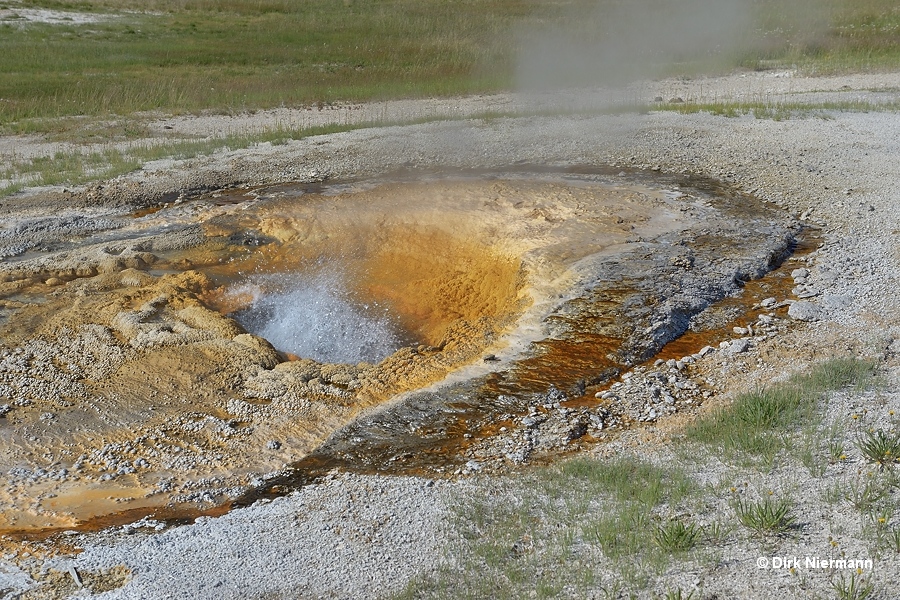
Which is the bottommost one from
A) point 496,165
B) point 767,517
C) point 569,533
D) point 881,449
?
point 569,533

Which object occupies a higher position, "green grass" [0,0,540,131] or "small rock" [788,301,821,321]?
"green grass" [0,0,540,131]

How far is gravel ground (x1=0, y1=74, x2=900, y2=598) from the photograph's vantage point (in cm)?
330

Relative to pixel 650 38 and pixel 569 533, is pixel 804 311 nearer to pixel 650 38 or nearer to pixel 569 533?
pixel 569 533

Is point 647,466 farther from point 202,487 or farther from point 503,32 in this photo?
point 503,32

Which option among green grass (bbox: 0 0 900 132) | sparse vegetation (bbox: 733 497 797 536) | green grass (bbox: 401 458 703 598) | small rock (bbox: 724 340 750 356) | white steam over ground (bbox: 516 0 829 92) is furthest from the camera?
white steam over ground (bbox: 516 0 829 92)

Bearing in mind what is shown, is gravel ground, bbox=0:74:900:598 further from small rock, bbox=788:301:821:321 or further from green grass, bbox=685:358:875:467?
green grass, bbox=685:358:875:467

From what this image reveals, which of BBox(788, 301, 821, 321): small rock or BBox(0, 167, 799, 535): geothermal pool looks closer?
BBox(0, 167, 799, 535): geothermal pool

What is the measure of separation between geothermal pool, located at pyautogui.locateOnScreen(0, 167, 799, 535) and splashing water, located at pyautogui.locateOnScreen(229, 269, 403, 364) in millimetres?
19

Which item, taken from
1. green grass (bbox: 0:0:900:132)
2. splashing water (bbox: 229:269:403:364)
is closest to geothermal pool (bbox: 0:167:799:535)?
splashing water (bbox: 229:269:403:364)

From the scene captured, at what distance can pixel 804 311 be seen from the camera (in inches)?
220

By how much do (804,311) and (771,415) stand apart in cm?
181

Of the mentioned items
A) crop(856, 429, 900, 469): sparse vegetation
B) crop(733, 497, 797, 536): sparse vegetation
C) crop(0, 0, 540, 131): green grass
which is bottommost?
crop(733, 497, 797, 536): sparse vegetation

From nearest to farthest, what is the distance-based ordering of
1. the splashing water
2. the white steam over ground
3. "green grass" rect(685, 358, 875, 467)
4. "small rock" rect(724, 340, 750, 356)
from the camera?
"green grass" rect(685, 358, 875, 467), "small rock" rect(724, 340, 750, 356), the splashing water, the white steam over ground

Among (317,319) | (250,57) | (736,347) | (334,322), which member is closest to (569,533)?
(736,347)
